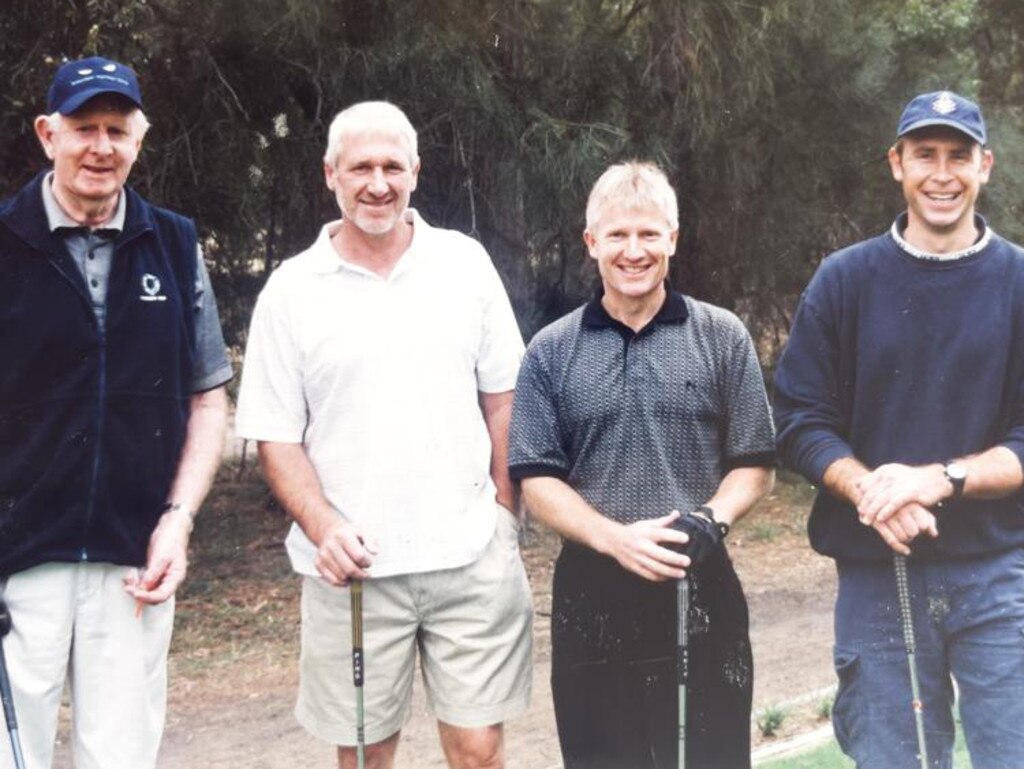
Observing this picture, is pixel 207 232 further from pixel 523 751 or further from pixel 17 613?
pixel 17 613

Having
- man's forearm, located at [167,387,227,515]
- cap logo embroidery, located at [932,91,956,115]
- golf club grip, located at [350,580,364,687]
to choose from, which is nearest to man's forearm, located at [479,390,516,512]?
golf club grip, located at [350,580,364,687]

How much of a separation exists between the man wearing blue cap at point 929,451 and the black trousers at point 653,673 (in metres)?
0.29

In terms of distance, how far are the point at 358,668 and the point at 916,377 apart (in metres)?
1.49

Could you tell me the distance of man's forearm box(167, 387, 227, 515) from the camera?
347 centimetres

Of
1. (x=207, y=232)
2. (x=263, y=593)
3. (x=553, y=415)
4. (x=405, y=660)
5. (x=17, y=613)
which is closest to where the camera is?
(x=17, y=613)

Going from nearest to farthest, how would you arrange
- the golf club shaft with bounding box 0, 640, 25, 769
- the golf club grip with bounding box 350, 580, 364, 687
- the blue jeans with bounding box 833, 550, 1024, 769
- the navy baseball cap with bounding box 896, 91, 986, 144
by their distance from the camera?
the golf club shaft with bounding box 0, 640, 25, 769, the blue jeans with bounding box 833, 550, 1024, 769, the navy baseball cap with bounding box 896, 91, 986, 144, the golf club grip with bounding box 350, 580, 364, 687

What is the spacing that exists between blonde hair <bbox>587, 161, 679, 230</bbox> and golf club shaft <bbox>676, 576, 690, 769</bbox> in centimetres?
84

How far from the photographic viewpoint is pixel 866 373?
3.44 meters

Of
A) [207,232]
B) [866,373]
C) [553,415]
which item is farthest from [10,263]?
[207,232]

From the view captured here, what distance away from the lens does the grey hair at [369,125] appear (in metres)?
3.63

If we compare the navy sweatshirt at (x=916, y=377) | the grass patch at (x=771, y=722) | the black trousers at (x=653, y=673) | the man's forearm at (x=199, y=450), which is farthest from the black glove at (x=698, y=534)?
the grass patch at (x=771, y=722)

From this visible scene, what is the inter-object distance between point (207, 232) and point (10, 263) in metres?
4.88

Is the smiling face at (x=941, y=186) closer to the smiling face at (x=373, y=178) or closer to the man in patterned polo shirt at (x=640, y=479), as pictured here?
the man in patterned polo shirt at (x=640, y=479)

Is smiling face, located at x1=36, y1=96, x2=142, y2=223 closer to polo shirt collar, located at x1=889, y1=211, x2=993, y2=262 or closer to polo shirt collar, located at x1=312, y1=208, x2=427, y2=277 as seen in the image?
polo shirt collar, located at x1=312, y1=208, x2=427, y2=277
